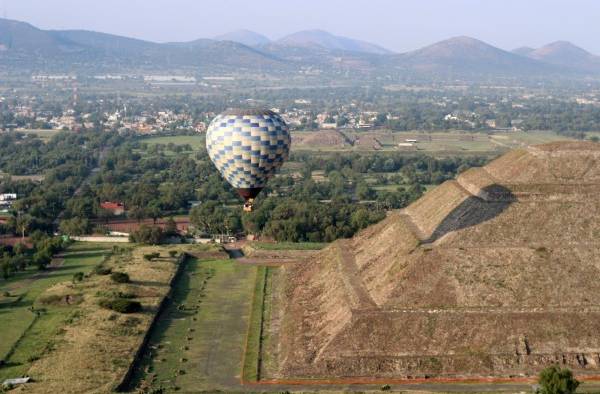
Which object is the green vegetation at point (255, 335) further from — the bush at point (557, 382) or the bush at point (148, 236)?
the bush at point (148, 236)

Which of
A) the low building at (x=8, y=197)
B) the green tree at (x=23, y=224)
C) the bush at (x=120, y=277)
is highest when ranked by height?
the bush at (x=120, y=277)

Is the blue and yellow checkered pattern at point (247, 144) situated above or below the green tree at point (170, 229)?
above

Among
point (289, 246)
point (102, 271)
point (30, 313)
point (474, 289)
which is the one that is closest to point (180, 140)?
point (289, 246)

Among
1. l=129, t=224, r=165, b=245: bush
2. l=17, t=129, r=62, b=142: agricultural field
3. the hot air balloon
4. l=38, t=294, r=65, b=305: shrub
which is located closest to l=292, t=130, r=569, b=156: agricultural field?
l=17, t=129, r=62, b=142: agricultural field

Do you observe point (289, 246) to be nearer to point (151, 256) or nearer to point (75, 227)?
point (151, 256)

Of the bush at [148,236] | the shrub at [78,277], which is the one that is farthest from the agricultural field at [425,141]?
the shrub at [78,277]

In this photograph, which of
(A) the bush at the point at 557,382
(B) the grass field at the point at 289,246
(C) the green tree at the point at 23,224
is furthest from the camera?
(C) the green tree at the point at 23,224
